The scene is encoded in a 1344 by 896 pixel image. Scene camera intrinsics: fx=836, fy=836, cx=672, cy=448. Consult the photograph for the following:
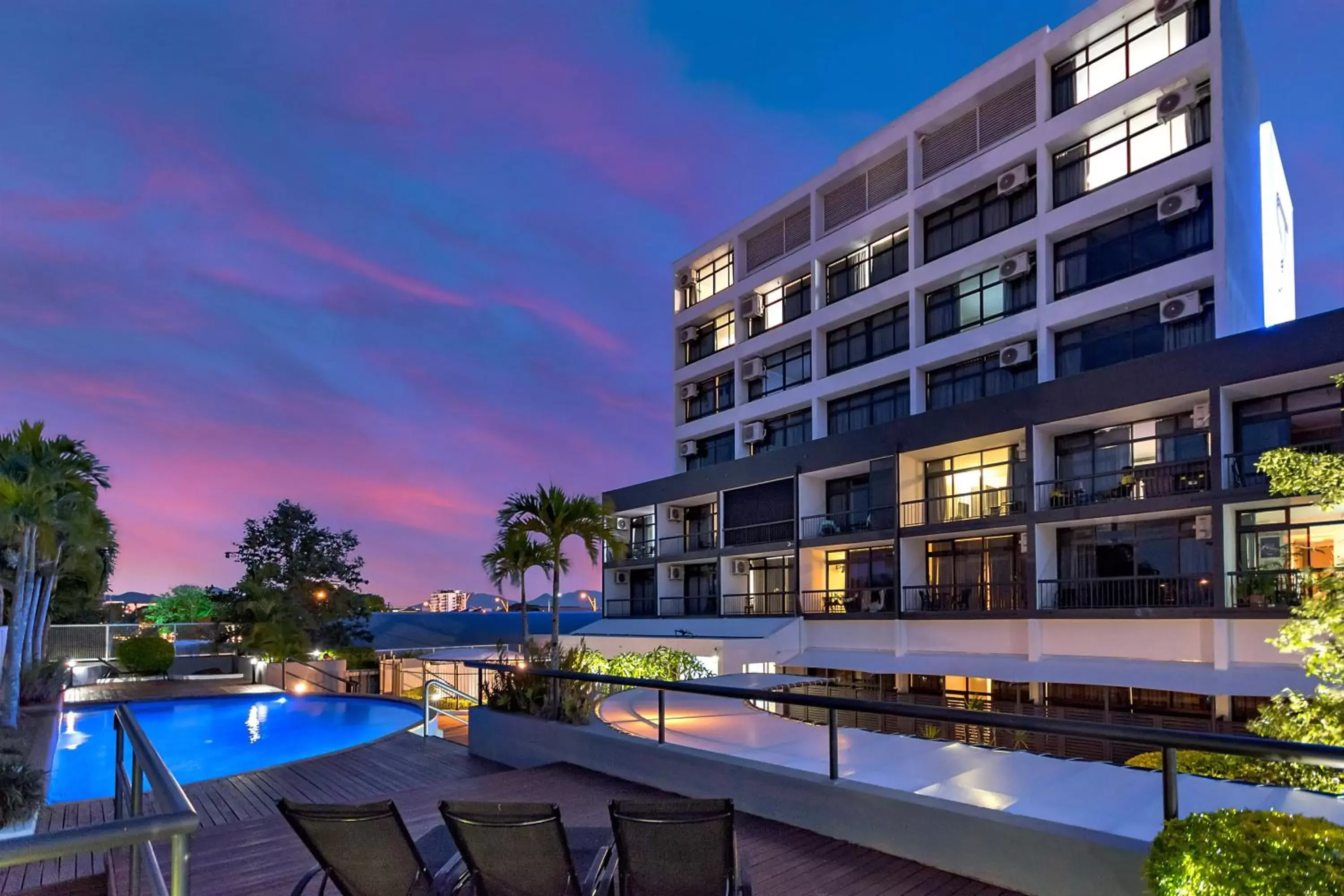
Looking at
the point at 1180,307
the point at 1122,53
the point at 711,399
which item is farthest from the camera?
the point at 711,399

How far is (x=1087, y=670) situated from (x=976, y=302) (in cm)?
1249

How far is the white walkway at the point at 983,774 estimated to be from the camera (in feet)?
22.4

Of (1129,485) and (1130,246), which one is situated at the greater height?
(1130,246)

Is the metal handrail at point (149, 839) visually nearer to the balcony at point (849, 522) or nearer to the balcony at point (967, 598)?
the balcony at point (967, 598)

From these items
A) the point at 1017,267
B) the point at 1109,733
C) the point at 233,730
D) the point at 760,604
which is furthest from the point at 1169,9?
the point at 233,730

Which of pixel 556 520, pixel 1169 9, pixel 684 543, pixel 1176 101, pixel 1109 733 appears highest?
pixel 1169 9

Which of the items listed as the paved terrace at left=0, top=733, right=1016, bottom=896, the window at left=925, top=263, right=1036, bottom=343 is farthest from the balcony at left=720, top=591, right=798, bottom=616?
the paved terrace at left=0, top=733, right=1016, bottom=896

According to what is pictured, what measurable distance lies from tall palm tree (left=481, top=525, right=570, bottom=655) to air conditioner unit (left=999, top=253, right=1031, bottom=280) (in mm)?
15759

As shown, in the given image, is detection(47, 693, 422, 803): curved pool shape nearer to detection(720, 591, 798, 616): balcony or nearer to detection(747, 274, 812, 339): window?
detection(720, 591, 798, 616): balcony

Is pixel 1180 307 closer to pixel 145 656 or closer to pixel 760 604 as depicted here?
pixel 760 604

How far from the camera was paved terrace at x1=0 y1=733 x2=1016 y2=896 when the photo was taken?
534cm

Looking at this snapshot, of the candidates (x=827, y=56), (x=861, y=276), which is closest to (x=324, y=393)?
(x=861, y=276)

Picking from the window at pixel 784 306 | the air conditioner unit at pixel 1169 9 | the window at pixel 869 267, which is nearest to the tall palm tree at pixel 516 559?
the window at pixel 869 267

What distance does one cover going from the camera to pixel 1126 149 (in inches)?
915
